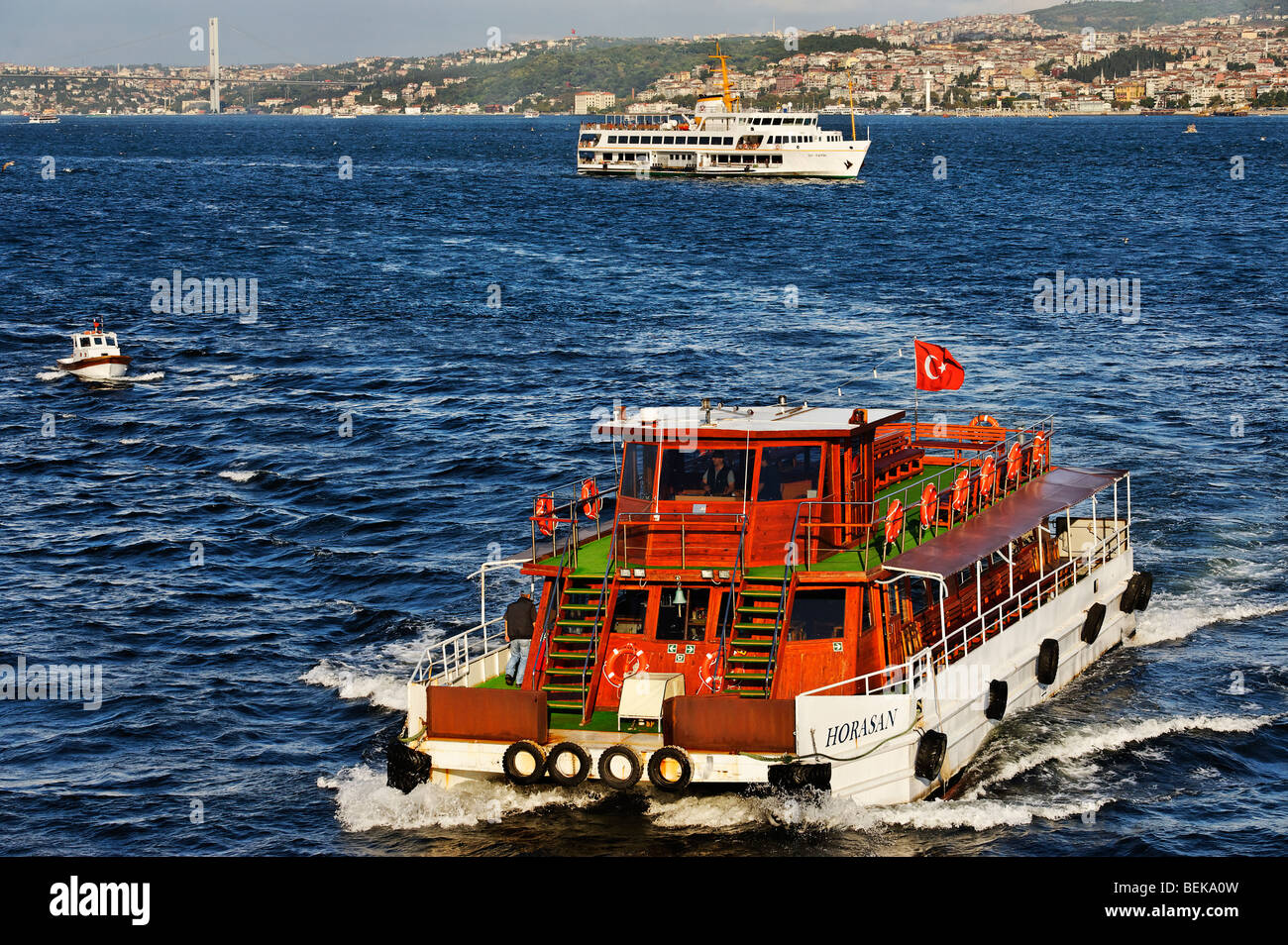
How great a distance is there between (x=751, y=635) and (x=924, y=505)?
4.36m

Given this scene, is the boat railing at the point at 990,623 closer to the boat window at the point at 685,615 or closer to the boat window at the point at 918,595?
the boat window at the point at 918,595

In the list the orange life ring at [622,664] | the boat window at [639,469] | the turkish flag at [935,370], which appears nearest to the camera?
the orange life ring at [622,664]

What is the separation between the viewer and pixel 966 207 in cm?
13625

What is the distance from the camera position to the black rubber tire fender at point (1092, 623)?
103 ft

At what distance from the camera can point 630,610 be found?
84.4 feet

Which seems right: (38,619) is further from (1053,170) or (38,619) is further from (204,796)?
(1053,170)

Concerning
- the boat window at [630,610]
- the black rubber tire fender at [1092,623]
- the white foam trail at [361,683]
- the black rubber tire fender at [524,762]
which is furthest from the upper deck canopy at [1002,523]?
the white foam trail at [361,683]

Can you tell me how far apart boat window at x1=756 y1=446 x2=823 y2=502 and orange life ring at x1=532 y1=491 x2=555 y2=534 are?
372 centimetres

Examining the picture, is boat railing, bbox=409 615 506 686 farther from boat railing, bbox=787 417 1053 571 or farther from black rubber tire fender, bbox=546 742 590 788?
boat railing, bbox=787 417 1053 571

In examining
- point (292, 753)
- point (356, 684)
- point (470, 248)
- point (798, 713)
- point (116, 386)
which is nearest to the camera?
point (798, 713)

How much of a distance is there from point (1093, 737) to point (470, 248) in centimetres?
8087

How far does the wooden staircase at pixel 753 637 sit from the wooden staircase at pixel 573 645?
217 cm

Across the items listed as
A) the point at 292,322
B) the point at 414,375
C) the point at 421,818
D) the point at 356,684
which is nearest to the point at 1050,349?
the point at 414,375

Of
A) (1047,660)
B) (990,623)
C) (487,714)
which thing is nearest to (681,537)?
(487,714)
